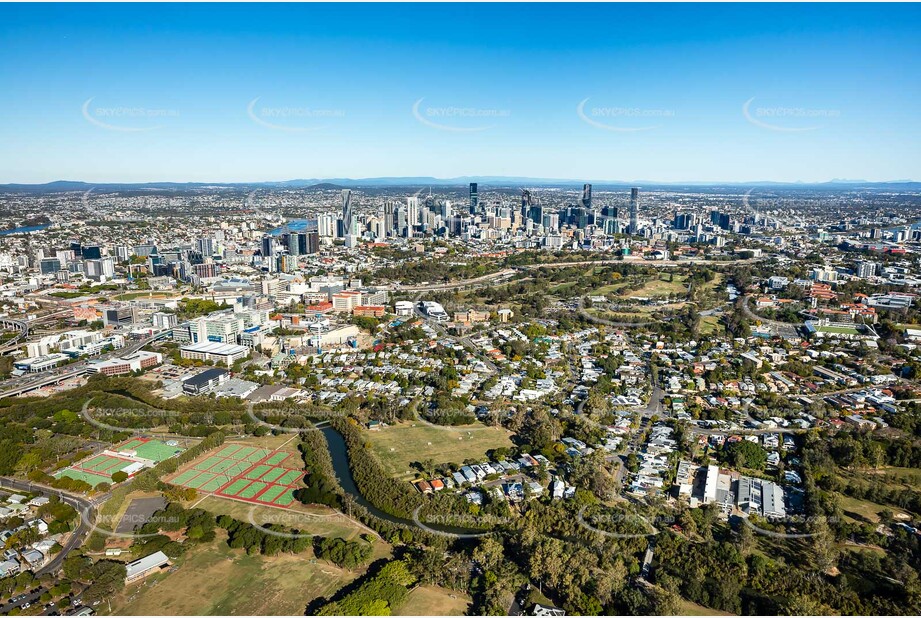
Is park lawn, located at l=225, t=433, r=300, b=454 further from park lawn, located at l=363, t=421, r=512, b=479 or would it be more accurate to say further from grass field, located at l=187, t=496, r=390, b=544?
grass field, located at l=187, t=496, r=390, b=544

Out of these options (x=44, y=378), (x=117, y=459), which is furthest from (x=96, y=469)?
(x=44, y=378)

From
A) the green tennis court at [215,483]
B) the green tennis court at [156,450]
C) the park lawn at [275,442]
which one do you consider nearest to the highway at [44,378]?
the green tennis court at [156,450]

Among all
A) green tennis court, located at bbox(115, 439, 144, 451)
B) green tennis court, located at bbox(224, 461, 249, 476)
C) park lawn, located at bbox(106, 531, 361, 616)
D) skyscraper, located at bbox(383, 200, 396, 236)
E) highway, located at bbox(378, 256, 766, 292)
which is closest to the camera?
park lawn, located at bbox(106, 531, 361, 616)

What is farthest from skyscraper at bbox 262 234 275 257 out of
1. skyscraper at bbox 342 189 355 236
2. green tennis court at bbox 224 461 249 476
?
green tennis court at bbox 224 461 249 476

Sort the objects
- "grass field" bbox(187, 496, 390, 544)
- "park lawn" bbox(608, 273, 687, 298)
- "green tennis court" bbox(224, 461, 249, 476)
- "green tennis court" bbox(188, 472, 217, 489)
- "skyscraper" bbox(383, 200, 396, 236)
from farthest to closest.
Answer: "skyscraper" bbox(383, 200, 396, 236) < "park lawn" bbox(608, 273, 687, 298) < "green tennis court" bbox(224, 461, 249, 476) < "green tennis court" bbox(188, 472, 217, 489) < "grass field" bbox(187, 496, 390, 544)

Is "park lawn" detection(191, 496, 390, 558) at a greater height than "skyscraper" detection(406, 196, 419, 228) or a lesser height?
lesser

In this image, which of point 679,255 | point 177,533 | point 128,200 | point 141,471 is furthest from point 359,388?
point 128,200
